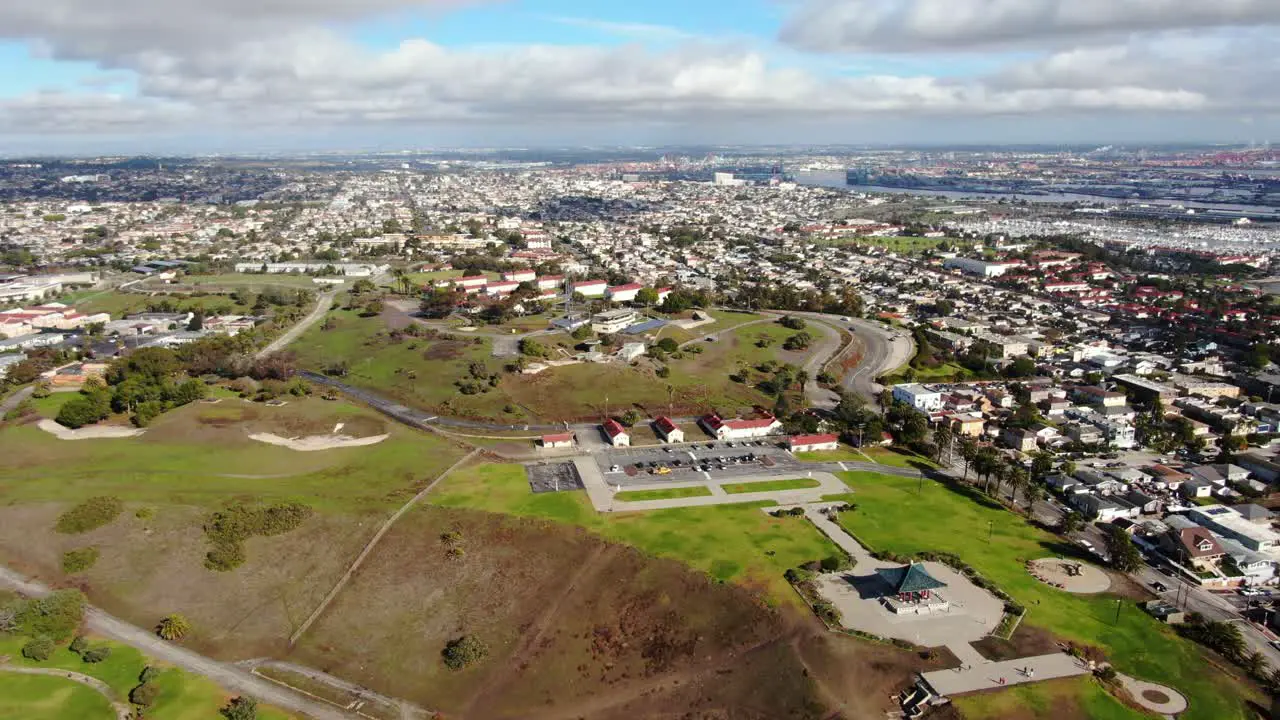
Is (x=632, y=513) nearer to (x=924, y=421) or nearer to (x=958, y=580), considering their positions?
(x=958, y=580)

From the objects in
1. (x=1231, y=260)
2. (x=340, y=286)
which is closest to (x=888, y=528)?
(x=340, y=286)

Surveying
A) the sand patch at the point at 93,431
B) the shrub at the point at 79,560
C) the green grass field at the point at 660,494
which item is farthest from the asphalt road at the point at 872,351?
the sand patch at the point at 93,431

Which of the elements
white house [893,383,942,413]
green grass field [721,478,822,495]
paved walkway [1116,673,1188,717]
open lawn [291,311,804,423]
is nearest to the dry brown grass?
open lawn [291,311,804,423]

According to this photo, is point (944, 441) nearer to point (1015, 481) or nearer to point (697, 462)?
point (1015, 481)

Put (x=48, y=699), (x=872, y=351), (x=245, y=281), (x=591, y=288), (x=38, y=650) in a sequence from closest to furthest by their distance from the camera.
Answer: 1. (x=48, y=699)
2. (x=38, y=650)
3. (x=872, y=351)
4. (x=591, y=288)
5. (x=245, y=281)

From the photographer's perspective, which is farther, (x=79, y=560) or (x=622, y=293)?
(x=622, y=293)

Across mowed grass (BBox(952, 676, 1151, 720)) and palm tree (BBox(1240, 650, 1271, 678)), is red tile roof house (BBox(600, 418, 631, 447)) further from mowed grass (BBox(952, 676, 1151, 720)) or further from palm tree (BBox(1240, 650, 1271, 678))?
palm tree (BBox(1240, 650, 1271, 678))

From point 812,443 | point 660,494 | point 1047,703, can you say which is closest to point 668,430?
point 660,494
